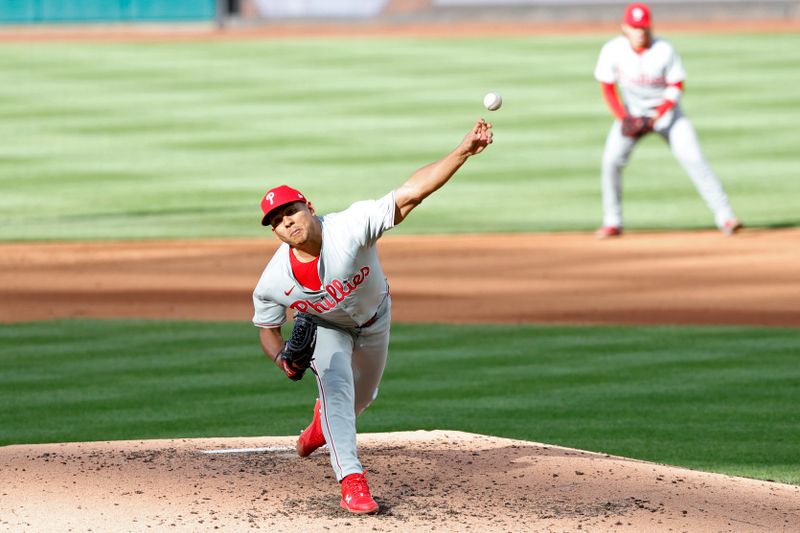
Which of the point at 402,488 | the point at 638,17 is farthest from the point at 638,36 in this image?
the point at 402,488

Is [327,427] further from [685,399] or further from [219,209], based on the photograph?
[219,209]

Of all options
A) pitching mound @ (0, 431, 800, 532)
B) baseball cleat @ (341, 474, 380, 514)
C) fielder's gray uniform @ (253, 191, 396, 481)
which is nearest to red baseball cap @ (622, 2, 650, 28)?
pitching mound @ (0, 431, 800, 532)

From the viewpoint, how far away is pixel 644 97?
49.4ft

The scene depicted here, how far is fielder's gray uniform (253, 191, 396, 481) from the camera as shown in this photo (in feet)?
20.6

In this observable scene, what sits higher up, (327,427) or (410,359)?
(327,427)

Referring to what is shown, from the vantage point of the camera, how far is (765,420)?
8.80 meters

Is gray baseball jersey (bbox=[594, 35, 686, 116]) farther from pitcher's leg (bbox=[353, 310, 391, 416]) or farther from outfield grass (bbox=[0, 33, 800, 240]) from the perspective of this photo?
pitcher's leg (bbox=[353, 310, 391, 416])

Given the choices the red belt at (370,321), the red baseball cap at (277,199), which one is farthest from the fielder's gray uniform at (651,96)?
the red baseball cap at (277,199)

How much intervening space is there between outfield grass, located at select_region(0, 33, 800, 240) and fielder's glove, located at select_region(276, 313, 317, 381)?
11114mm

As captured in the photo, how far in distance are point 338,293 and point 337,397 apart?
0.46 metres

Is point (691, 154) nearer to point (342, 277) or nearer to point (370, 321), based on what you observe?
point (370, 321)

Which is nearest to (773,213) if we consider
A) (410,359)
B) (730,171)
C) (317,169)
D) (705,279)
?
(730,171)

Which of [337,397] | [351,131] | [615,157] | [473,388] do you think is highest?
[615,157]

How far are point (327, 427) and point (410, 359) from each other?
172 inches
